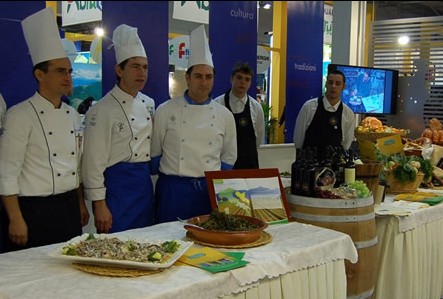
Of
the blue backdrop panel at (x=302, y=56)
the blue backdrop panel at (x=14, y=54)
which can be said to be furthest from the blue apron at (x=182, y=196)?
the blue backdrop panel at (x=302, y=56)

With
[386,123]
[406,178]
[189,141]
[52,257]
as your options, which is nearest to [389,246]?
[406,178]

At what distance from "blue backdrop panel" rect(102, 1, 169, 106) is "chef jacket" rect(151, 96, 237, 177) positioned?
1.16 meters

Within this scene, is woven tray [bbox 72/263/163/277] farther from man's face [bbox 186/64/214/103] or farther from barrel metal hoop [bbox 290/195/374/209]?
man's face [bbox 186/64/214/103]

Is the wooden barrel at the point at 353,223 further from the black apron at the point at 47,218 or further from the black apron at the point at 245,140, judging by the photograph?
the black apron at the point at 245,140

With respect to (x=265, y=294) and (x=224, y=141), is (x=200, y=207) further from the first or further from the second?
(x=265, y=294)

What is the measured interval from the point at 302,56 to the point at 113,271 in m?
4.99

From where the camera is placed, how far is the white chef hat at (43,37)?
2.40 meters

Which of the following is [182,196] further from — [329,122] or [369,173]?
[329,122]

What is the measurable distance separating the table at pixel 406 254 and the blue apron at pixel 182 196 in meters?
0.92

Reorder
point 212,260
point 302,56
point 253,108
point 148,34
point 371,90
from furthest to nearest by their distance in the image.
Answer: point 302,56 < point 371,90 < point 253,108 < point 148,34 < point 212,260

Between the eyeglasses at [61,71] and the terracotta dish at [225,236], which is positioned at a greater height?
the eyeglasses at [61,71]

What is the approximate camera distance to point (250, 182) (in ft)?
7.82

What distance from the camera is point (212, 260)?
173cm

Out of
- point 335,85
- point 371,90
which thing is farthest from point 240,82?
point 371,90
